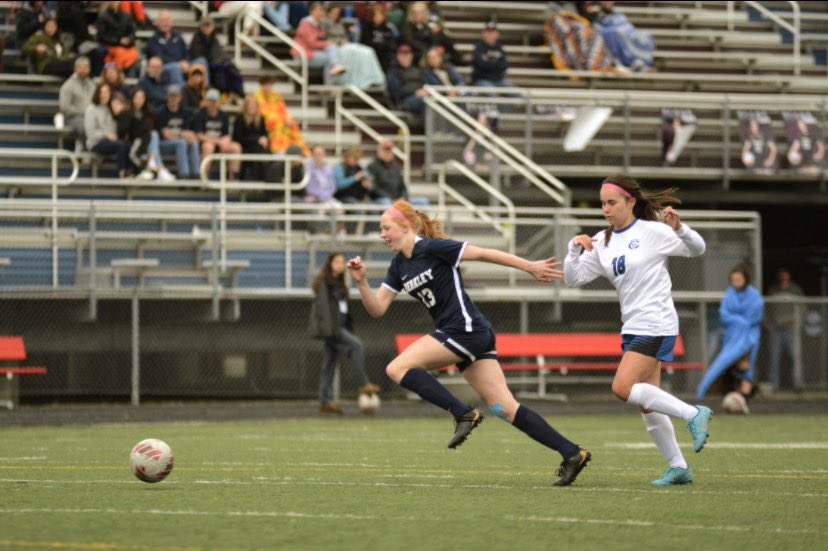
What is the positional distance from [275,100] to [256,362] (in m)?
4.60

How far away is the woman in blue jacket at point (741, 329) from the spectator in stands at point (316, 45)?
880 cm

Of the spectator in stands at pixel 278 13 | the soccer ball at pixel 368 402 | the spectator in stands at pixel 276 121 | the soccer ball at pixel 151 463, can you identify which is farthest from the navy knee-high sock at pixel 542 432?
the spectator in stands at pixel 278 13

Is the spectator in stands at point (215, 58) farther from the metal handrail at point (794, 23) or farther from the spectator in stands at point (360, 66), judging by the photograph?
the metal handrail at point (794, 23)

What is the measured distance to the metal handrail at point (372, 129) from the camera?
26.2 m

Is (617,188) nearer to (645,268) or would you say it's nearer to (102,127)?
(645,268)

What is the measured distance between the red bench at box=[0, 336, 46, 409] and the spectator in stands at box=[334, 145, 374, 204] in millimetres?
5263

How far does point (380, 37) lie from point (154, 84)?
15.6 feet

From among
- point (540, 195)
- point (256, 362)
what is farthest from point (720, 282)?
point (256, 362)

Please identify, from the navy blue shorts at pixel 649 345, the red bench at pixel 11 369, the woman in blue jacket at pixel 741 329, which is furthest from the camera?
the red bench at pixel 11 369

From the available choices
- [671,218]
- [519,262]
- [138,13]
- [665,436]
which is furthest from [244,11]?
[665,436]

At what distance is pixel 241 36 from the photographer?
27.4 metres

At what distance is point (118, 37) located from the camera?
84.4 feet

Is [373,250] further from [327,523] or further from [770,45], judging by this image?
[327,523]

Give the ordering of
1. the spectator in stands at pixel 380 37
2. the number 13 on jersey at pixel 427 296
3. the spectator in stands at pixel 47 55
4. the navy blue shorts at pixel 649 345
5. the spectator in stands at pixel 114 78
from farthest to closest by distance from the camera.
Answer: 1. the spectator in stands at pixel 380 37
2. the spectator in stands at pixel 47 55
3. the spectator in stands at pixel 114 78
4. the number 13 on jersey at pixel 427 296
5. the navy blue shorts at pixel 649 345
